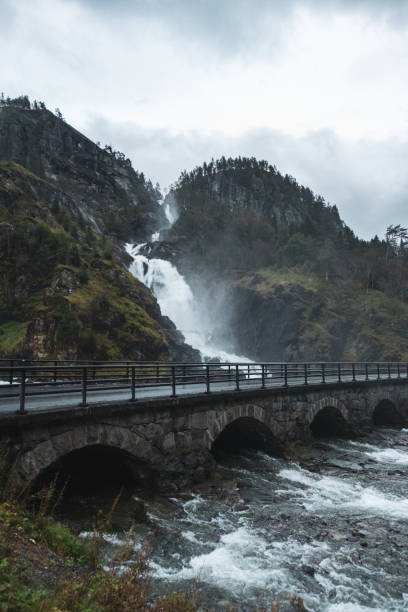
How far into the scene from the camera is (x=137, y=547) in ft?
25.9

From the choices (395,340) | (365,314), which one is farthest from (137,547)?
(365,314)

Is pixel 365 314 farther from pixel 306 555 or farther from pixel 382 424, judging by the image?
pixel 306 555

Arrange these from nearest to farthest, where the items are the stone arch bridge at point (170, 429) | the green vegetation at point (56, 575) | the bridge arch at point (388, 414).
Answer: the green vegetation at point (56, 575), the stone arch bridge at point (170, 429), the bridge arch at point (388, 414)

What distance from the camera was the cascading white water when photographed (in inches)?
2240

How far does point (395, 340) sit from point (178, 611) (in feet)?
206

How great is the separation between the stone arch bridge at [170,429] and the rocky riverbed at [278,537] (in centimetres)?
99

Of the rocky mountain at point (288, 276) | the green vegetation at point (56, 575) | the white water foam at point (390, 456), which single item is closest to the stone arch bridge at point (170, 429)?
the green vegetation at point (56, 575)

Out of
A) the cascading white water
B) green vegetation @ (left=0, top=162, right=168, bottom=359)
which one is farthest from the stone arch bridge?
the cascading white water

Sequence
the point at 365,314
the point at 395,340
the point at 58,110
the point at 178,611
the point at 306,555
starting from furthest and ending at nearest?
the point at 58,110
the point at 365,314
the point at 395,340
the point at 306,555
the point at 178,611

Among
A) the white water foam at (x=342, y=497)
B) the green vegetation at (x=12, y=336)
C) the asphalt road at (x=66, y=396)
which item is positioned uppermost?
the green vegetation at (x=12, y=336)

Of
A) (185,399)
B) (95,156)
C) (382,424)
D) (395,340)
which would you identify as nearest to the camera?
(185,399)

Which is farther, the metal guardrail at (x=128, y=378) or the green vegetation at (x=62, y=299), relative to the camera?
the green vegetation at (x=62, y=299)

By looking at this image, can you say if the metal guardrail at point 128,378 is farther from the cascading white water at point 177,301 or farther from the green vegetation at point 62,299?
the cascading white water at point 177,301

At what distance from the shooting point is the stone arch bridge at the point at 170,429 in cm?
803
